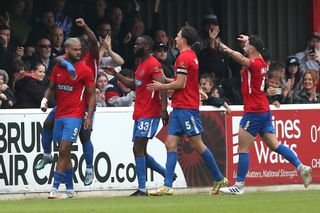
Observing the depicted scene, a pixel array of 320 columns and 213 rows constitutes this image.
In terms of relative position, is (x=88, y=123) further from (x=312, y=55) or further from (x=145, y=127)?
(x=312, y=55)

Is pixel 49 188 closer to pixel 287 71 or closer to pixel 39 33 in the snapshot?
pixel 39 33

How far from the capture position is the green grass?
15695 mm

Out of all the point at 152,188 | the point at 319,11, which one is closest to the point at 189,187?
the point at 152,188

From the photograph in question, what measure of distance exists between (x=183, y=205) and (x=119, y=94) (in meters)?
6.15

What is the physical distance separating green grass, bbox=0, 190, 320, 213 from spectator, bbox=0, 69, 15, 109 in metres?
3.16

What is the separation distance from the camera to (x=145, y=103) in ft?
63.0

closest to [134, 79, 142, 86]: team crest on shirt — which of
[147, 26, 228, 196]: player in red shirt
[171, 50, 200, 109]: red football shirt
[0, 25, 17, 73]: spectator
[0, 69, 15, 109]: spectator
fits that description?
[147, 26, 228, 196]: player in red shirt

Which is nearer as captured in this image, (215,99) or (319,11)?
(215,99)

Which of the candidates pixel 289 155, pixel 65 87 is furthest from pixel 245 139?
pixel 65 87

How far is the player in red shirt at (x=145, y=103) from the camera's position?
19062mm

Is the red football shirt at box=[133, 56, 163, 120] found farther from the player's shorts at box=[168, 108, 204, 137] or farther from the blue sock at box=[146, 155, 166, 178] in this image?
the blue sock at box=[146, 155, 166, 178]

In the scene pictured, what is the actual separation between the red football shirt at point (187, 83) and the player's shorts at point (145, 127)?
0.44m

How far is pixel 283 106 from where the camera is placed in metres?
22.3

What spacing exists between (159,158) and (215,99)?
4.63ft
